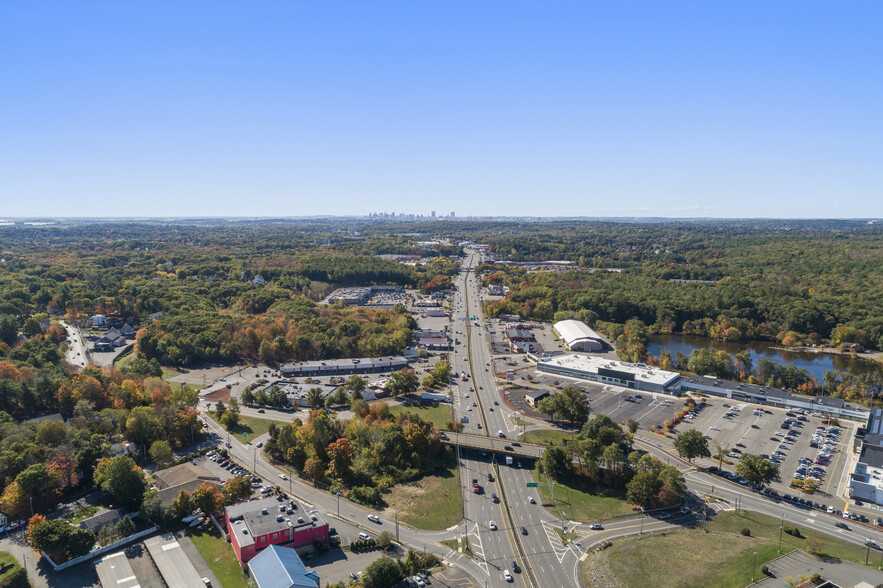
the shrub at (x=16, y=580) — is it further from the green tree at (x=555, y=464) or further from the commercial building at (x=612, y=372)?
the commercial building at (x=612, y=372)

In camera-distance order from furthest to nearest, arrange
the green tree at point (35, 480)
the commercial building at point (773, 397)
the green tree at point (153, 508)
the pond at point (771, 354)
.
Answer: the pond at point (771, 354) < the commercial building at point (773, 397) < the green tree at point (35, 480) < the green tree at point (153, 508)

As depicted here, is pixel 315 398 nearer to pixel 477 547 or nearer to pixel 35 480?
pixel 35 480

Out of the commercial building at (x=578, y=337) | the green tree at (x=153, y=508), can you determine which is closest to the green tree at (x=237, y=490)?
the green tree at (x=153, y=508)

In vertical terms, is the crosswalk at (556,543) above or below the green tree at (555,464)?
below

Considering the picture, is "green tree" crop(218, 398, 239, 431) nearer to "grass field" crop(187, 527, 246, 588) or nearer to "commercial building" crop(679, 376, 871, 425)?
"grass field" crop(187, 527, 246, 588)

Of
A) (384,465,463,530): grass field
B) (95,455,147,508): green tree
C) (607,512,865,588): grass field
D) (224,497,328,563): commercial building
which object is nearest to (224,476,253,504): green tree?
(224,497,328,563): commercial building

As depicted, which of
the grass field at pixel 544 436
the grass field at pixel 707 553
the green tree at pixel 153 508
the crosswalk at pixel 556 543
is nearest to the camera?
the grass field at pixel 707 553

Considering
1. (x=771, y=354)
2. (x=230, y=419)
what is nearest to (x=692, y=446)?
(x=230, y=419)

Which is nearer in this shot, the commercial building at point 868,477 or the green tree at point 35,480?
the green tree at point 35,480
